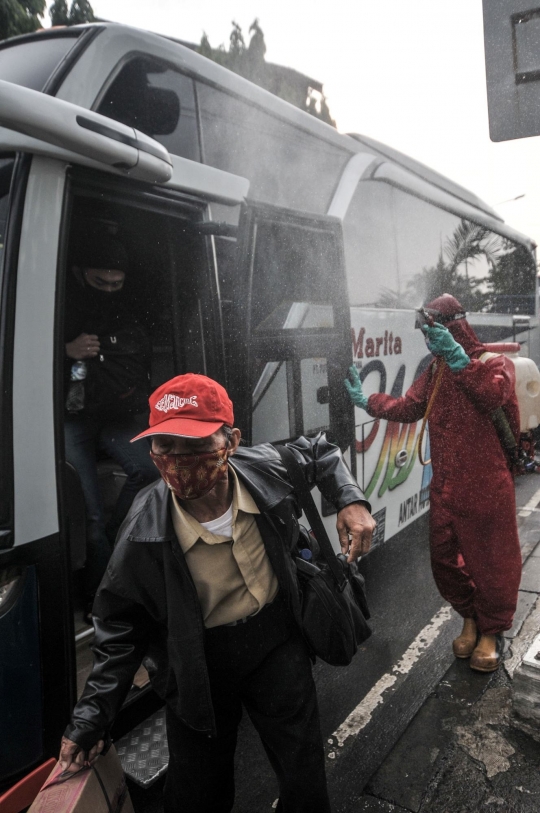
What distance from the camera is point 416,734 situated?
2889 mm

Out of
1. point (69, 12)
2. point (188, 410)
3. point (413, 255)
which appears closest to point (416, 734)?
point (188, 410)

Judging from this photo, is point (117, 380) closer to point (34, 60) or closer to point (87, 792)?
point (34, 60)

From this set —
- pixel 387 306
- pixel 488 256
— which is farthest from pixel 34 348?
pixel 488 256

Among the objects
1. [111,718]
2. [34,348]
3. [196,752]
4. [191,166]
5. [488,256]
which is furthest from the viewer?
[488,256]

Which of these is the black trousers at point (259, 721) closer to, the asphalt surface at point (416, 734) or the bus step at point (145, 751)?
the bus step at point (145, 751)

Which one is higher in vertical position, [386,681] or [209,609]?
[209,609]

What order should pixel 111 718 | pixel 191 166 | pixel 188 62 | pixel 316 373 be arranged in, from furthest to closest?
pixel 316 373 < pixel 188 62 < pixel 191 166 < pixel 111 718

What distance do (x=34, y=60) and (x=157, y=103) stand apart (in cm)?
58

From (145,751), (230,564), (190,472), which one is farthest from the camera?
(145,751)

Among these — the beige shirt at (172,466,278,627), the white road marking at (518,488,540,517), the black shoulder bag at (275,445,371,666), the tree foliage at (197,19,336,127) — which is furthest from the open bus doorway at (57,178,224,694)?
the white road marking at (518,488,540,517)

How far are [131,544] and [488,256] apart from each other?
6.22m

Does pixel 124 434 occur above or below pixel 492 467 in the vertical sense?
above

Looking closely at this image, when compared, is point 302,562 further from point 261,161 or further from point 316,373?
point 261,161

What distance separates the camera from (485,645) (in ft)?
11.1
